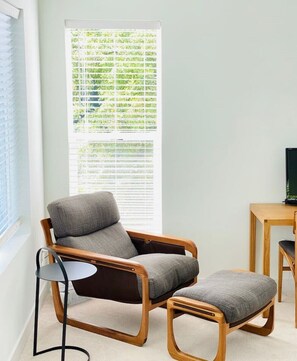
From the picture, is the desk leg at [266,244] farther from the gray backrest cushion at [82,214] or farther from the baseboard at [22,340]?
the baseboard at [22,340]

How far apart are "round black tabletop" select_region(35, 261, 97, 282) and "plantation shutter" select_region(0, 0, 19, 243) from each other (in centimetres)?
32

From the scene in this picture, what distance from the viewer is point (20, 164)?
3672mm

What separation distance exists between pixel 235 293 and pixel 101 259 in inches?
32.0

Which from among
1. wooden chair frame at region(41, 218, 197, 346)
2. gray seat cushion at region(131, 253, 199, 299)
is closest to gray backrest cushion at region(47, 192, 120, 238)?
wooden chair frame at region(41, 218, 197, 346)

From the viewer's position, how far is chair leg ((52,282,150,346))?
132 inches

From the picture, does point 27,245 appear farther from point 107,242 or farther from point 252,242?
point 252,242

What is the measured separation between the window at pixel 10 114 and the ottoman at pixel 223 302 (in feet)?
3.53

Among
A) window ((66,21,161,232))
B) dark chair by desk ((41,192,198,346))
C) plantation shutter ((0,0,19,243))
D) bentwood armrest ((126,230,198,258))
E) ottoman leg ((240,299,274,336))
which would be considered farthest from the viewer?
window ((66,21,161,232))

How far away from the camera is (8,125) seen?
345 centimetres

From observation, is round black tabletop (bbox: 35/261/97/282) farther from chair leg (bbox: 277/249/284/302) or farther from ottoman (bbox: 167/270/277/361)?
chair leg (bbox: 277/249/284/302)

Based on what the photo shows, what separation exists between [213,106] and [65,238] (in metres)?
1.48

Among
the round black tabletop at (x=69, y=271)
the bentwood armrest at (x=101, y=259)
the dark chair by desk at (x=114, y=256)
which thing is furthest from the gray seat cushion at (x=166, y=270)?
the round black tabletop at (x=69, y=271)

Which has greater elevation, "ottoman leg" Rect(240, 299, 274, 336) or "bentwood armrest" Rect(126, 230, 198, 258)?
"bentwood armrest" Rect(126, 230, 198, 258)

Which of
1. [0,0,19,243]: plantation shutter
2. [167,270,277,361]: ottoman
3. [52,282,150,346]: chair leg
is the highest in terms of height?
[0,0,19,243]: plantation shutter
